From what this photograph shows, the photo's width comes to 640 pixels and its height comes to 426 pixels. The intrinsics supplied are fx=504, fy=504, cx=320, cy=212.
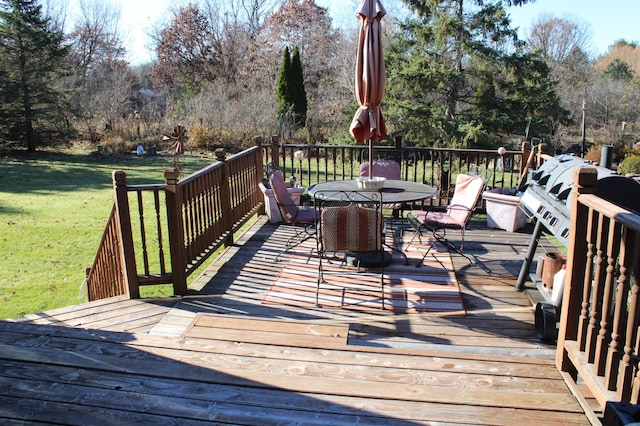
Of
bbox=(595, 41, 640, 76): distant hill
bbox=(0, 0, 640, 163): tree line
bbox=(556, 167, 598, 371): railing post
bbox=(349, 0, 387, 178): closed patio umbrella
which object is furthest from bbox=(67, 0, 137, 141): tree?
bbox=(595, 41, 640, 76): distant hill

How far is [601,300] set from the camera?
7.39ft

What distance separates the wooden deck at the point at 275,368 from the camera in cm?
222

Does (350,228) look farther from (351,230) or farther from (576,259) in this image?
(576,259)

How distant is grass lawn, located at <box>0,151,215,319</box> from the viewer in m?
5.56

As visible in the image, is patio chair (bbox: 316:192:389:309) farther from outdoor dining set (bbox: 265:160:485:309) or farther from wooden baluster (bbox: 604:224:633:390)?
wooden baluster (bbox: 604:224:633:390)

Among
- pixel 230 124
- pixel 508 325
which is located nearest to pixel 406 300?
pixel 508 325

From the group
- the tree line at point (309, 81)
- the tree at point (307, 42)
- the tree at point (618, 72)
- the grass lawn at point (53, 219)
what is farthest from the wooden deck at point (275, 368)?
the tree at point (618, 72)

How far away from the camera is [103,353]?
9.16 ft

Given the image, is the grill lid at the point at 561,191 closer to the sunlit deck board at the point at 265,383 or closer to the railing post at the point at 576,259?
the railing post at the point at 576,259

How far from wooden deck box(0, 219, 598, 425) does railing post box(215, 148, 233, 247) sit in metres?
1.66

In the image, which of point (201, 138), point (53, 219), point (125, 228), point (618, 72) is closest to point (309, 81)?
point (201, 138)

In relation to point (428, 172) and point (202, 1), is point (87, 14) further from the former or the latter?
point (428, 172)

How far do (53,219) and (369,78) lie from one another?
249 inches

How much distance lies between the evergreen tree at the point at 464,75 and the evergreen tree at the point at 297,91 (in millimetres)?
3819
